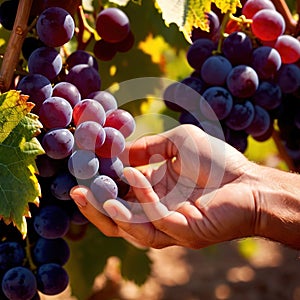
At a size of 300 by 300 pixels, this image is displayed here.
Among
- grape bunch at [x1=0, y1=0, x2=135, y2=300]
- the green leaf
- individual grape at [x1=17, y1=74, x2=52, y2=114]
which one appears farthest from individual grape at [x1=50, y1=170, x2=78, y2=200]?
the green leaf

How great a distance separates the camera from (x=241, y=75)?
122cm

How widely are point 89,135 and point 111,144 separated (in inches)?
1.7

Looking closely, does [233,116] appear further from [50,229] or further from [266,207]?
[50,229]

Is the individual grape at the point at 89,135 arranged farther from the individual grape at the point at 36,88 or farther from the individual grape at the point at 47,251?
the individual grape at the point at 47,251

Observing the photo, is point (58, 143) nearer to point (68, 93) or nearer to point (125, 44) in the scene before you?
point (68, 93)

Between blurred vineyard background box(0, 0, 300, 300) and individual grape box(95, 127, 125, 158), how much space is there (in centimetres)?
45

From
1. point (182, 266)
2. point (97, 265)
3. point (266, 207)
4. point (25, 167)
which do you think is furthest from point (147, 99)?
point (182, 266)

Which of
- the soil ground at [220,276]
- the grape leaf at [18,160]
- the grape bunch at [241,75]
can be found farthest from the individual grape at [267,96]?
the soil ground at [220,276]

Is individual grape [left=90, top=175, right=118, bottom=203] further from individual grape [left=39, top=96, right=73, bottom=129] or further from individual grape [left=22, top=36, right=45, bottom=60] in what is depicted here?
individual grape [left=22, top=36, right=45, bottom=60]

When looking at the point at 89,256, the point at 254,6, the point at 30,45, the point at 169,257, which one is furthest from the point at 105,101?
the point at 169,257

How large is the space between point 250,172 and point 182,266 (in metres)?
1.88

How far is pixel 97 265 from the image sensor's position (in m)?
1.59

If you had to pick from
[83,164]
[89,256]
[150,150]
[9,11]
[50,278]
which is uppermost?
[9,11]

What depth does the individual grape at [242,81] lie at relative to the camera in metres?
1.21
